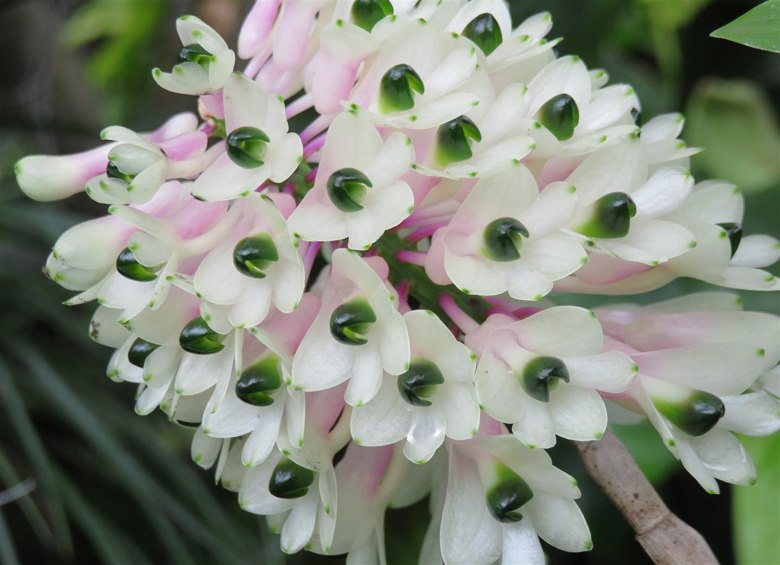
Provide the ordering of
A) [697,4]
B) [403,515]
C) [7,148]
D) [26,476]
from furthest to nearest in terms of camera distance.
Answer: [7,148], [697,4], [26,476], [403,515]

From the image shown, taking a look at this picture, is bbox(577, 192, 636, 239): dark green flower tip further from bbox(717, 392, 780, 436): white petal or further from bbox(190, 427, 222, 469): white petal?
bbox(190, 427, 222, 469): white petal

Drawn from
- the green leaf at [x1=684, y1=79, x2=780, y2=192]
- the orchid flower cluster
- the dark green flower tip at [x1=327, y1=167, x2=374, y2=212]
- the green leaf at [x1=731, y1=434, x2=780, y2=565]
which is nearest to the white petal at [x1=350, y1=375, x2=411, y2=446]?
the orchid flower cluster

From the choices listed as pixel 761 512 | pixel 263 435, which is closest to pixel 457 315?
pixel 263 435

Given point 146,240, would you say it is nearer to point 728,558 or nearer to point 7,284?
point 7,284

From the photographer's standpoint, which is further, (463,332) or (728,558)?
(728,558)

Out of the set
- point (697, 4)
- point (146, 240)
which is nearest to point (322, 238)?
point (146, 240)

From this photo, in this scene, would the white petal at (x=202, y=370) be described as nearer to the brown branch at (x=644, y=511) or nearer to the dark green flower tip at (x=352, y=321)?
the dark green flower tip at (x=352, y=321)
